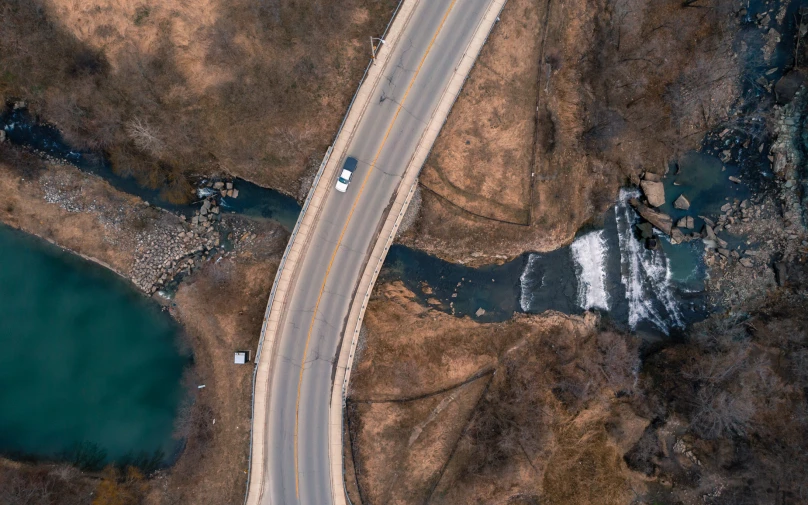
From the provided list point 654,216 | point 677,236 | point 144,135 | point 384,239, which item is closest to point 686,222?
point 677,236

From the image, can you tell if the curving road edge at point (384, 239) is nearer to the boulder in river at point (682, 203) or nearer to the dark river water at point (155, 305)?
the dark river water at point (155, 305)

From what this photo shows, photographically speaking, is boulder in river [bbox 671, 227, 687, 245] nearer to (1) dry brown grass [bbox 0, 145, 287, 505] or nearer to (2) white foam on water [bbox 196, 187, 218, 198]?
(1) dry brown grass [bbox 0, 145, 287, 505]

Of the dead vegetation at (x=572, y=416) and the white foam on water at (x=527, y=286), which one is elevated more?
the white foam on water at (x=527, y=286)

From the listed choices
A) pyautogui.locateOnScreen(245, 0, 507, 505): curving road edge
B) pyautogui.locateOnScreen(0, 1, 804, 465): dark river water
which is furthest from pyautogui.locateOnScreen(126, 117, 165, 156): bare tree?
pyautogui.locateOnScreen(245, 0, 507, 505): curving road edge

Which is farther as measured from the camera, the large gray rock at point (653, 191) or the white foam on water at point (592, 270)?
the white foam on water at point (592, 270)

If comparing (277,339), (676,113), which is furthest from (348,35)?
(676,113)

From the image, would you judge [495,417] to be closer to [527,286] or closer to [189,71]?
[527,286]

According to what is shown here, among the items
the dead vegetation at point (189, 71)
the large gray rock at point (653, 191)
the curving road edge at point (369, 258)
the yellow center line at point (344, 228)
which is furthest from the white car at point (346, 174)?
the large gray rock at point (653, 191)
